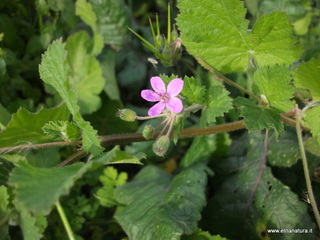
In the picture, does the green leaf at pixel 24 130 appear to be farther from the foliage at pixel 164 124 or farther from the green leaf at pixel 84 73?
the green leaf at pixel 84 73

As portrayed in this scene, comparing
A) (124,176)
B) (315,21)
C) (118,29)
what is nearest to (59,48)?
(124,176)

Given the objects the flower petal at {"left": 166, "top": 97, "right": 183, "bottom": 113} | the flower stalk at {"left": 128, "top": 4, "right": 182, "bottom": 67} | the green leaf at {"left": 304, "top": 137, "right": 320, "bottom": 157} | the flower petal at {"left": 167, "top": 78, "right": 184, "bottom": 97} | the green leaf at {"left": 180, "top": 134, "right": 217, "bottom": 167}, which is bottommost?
the green leaf at {"left": 180, "top": 134, "right": 217, "bottom": 167}

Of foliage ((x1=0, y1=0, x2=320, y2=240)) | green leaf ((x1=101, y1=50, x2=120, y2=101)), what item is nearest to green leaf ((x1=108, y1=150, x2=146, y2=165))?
foliage ((x1=0, y1=0, x2=320, y2=240))

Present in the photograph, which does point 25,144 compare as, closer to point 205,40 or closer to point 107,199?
point 107,199

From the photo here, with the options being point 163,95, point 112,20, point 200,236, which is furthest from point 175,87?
point 112,20

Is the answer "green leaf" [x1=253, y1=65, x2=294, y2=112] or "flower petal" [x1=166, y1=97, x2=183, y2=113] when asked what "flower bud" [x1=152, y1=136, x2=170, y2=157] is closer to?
"flower petal" [x1=166, y1=97, x2=183, y2=113]

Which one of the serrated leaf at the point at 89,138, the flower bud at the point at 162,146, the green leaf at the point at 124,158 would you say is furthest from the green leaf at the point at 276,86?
the serrated leaf at the point at 89,138
